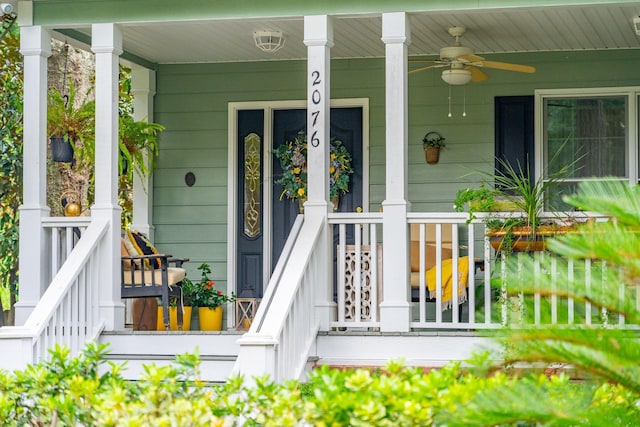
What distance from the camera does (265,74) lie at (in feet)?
31.6

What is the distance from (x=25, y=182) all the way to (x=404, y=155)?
8.46 ft

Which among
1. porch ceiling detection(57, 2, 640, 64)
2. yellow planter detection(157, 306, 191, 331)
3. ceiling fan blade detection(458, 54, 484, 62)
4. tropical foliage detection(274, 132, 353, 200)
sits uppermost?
porch ceiling detection(57, 2, 640, 64)

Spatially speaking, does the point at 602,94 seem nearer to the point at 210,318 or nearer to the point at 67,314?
the point at 210,318

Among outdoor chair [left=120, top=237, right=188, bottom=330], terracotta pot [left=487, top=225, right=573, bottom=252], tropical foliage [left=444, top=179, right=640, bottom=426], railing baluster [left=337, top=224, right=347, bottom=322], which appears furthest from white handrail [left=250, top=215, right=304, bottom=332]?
tropical foliage [left=444, top=179, right=640, bottom=426]

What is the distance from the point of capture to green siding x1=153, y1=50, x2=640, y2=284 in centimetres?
906

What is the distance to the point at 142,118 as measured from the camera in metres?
9.68

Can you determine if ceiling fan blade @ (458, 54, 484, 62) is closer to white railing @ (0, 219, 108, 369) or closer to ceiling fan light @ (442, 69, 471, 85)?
ceiling fan light @ (442, 69, 471, 85)

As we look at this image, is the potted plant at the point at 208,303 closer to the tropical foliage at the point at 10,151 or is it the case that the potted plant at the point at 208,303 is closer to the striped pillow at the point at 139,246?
the striped pillow at the point at 139,246

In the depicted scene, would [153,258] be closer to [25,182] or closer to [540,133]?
[25,182]

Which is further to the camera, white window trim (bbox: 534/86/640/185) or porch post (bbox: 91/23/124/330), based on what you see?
white window trim (bbox: 534/86/640/185)

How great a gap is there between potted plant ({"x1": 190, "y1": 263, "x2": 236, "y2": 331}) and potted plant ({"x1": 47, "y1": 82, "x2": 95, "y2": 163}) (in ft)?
5.30

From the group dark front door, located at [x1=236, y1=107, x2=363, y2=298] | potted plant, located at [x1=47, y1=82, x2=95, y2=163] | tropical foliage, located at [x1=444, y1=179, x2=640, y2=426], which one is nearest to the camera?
tropical foliage, located at [x1=444, y1=179, x2=640, y2=426]

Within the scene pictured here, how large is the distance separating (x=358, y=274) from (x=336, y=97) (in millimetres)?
2637

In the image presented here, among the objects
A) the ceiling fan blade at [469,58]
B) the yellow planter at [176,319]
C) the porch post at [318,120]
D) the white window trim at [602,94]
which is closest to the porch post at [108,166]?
the porch post at [318,120]
